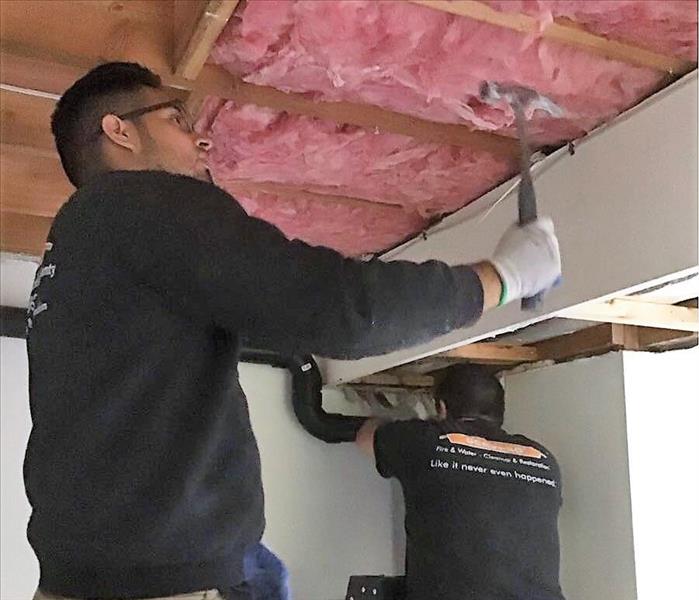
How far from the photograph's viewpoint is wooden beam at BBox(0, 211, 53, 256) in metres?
2.89

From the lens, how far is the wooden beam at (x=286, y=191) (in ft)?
8.21

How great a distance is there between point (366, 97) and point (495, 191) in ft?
2.16

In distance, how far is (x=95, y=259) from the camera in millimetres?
1197

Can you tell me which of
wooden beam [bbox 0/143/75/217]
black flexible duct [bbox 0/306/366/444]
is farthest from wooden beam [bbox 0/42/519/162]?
black flexible duct [bbox 0/306/366/444]

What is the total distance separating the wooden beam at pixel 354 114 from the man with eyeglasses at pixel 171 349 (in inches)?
27.7

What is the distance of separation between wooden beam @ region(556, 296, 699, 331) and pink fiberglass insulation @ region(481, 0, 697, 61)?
29.7 inches

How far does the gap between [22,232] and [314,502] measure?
5.28 feet

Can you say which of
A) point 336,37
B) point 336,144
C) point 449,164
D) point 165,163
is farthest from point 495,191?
point 165,163

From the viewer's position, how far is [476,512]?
8.41ft

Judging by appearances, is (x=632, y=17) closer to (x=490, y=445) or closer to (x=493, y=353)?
(x=490, y=445)

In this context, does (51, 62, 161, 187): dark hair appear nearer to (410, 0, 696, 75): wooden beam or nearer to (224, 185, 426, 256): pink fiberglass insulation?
(410, 0, 696, 75): wooden beam

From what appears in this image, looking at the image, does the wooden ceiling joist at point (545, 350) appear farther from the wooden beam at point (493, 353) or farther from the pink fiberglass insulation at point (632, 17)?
the pink fiberglass insulation at point (632, 17)

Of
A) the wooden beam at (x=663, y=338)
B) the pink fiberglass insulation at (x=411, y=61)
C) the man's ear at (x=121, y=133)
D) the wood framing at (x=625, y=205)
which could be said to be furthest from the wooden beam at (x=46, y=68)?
the wooden beam at (x=663, y=338)

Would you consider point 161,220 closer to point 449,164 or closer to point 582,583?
point 449,164
